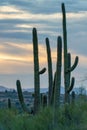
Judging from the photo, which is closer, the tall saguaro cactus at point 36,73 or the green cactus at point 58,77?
the green cactus at point 58,77

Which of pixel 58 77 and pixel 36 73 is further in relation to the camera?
pixel 36 73

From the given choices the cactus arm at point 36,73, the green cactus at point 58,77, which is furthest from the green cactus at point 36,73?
the green cactus at point 58,77

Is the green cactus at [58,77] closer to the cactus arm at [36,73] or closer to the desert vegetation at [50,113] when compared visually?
the desert vegetation at [50,113]

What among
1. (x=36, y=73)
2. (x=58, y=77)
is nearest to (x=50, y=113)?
(x=58, y=77)

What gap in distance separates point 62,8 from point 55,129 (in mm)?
8167

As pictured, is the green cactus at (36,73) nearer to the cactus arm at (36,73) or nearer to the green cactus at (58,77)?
the cactus arm at (36,73)

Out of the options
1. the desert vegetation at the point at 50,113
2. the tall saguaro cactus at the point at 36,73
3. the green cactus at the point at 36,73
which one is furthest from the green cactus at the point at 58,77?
the tall saguaro cactus at the point at 36,73

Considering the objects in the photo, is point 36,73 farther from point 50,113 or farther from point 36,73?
point 50,113

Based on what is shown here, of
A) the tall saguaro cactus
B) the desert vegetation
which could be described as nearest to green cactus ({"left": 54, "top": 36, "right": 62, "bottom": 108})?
the desert vegetation

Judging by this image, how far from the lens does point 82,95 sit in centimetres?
3127

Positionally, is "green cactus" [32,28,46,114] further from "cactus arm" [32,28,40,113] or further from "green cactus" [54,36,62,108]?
"green cactus" [54,36,62,108]

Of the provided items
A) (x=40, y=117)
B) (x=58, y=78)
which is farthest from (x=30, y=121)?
(x=58, y=78)

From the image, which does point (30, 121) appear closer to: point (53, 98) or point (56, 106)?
point (56, 106)

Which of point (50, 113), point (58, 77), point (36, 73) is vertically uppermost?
point (36, 73)
